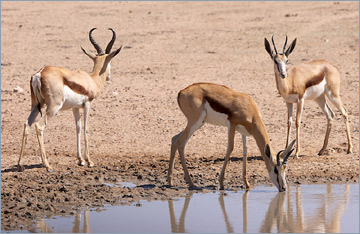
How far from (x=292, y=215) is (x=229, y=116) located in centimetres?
174

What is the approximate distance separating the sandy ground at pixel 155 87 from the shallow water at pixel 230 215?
0.41m

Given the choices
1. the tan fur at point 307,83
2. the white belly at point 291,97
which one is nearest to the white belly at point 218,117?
the tan fur at point 307,83

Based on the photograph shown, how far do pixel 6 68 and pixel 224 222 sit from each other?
11.3m

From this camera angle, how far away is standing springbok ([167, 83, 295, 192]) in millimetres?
9719

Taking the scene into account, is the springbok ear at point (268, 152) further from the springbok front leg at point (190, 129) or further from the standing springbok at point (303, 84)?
the standing springbok at point (303, 84)

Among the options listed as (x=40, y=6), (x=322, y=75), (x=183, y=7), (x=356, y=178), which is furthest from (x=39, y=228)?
(x=40, y=6)

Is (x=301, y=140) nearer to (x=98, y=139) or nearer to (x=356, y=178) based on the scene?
(x=356, y=178)

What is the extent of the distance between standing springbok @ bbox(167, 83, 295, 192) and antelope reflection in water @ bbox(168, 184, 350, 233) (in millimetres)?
350

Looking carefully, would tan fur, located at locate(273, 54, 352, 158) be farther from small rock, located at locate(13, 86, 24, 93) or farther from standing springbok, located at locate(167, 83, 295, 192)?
small rock, located at locate(13, 86, 24, 93)

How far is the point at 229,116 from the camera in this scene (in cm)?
986

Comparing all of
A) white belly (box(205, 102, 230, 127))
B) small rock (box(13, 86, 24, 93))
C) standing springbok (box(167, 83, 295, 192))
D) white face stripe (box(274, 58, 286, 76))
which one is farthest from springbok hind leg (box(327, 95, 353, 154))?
small rock (box(13, 86, 24, 93))

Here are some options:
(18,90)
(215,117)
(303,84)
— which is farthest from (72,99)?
(18,90)

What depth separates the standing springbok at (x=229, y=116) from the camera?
9.72 metres

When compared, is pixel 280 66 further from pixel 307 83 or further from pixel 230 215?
pixel 230 215
